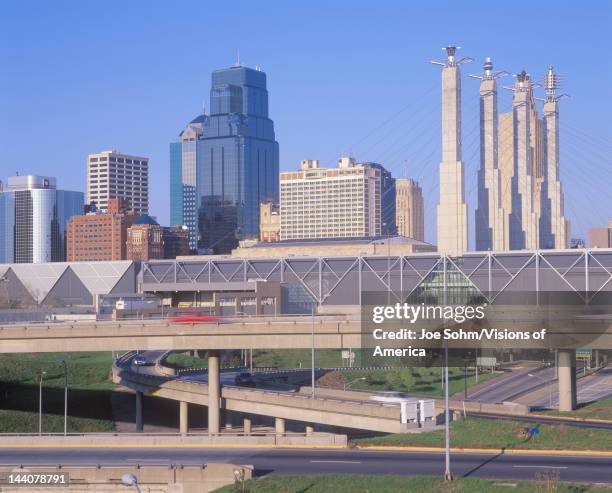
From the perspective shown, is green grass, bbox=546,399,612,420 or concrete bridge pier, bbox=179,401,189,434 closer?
green grass, bbox=546,399,612,420

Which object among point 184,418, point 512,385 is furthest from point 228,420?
point 512,385

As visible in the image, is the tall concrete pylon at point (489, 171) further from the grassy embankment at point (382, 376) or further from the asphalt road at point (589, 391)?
the asphalt road at point (589, 391)

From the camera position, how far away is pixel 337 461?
4534 cm

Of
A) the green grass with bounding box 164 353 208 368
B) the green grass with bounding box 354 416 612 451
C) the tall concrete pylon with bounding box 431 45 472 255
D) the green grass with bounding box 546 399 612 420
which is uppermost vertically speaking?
the tall concrete pylon with bounding box 431 45 472 255

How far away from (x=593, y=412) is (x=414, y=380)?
126ft

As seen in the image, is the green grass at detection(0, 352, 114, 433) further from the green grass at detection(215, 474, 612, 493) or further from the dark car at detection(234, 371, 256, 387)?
the green grass at detection(215, 474, 612, 493)

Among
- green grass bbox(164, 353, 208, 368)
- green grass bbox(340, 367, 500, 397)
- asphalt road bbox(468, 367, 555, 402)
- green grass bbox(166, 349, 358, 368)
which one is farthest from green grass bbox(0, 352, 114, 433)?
asphalt road bbox(468, 367, 555, 402)

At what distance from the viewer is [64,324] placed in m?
73.7

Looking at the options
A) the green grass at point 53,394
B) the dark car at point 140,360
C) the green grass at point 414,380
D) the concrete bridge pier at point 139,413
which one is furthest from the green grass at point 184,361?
the concrete bridge pier at point 139,413

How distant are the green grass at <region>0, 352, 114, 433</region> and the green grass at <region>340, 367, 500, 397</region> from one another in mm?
25211

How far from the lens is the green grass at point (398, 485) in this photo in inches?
1469

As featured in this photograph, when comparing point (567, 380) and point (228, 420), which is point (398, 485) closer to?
point (567, 380)

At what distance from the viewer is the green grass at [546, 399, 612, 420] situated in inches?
2441

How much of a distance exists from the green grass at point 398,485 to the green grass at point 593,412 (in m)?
24.1
